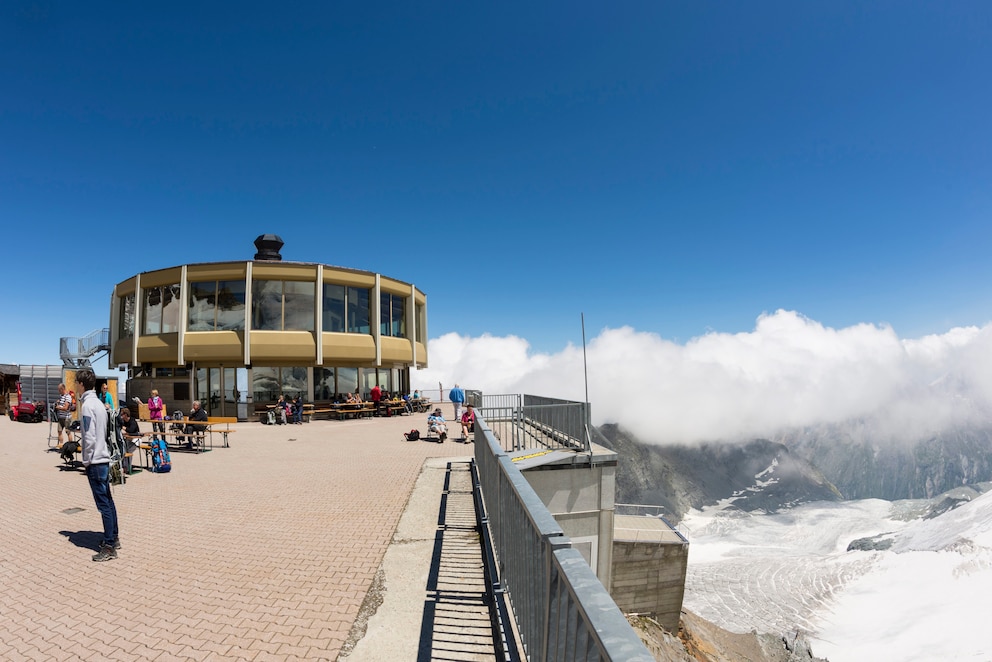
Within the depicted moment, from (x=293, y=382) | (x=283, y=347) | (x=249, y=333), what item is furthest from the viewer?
(x=293, y=382)

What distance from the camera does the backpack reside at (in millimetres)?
10539

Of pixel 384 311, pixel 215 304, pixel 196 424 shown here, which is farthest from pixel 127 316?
pixel 196 424

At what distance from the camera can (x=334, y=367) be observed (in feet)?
80.2

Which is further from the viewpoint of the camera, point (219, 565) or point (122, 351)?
point (122, 351)

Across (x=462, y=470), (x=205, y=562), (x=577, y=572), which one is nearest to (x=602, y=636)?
(x=577, y=572)

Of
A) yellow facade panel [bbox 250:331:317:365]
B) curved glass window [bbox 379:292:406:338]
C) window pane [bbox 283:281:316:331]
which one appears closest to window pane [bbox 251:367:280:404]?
yellow facade panel [bbox 250:331:317:365]

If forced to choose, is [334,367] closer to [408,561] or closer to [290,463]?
[290,463]

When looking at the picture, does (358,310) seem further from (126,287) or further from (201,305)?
(126,287)

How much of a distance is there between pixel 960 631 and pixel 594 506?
10426 centimetres

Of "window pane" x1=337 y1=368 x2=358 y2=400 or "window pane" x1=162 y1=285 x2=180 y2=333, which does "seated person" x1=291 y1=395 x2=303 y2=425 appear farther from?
"window pane" x1=162 y1=285 x2=180 y2=333

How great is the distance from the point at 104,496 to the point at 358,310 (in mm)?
20170

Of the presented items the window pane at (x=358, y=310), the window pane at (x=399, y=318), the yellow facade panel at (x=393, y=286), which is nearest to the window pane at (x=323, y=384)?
the window pane at (x=358, y=310)

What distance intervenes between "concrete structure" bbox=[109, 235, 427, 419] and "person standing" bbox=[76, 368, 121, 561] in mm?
17829

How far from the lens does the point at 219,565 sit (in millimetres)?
5246
